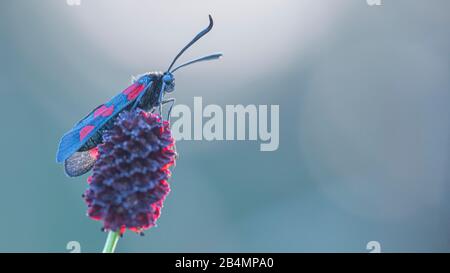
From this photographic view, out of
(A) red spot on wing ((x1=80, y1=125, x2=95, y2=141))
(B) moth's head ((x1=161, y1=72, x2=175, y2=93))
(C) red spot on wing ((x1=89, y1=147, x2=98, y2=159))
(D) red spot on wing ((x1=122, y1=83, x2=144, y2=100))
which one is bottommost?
(C) red spot on wing ((x1=89, y1=147, x2=98, y2=159))

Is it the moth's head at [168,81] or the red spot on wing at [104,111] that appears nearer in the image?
the red spot on wing at [104,111]

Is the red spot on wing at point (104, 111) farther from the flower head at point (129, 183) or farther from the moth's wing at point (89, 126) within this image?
the flower head at point (129, 183)

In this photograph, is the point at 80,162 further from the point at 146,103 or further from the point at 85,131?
the point at 146,103

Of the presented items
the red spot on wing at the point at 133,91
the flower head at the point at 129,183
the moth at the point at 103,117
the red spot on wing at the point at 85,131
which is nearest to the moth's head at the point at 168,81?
the moth at the point at 103,117

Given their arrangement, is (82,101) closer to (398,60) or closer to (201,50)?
(201,50)

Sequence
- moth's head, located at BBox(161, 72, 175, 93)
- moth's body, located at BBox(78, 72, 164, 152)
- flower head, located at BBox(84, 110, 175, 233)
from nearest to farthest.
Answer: flower head, located at BBox(84, 110, 175, 233) < moth's body, located at BBox(78, 72, 164, 152) < moth's head, located at BBox(161, 72, 175, 93)

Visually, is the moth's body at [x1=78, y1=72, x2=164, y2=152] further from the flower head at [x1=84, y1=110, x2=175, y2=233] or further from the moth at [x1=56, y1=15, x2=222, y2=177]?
the flower head at [x1=84, y1=110, x2=175, y2=233]

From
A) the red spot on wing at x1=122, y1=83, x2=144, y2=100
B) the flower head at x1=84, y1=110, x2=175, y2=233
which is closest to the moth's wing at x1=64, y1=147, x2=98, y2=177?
the red spot on wing at x1=122, y1=83, x2=144, y2=100
